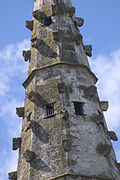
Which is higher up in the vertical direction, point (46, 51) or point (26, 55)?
point (26, 55)

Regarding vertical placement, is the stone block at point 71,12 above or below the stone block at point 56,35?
above

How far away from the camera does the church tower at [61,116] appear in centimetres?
1359

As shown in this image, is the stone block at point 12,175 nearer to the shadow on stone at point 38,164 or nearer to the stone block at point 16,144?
the stone block at point 16,144

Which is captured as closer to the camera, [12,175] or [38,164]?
[38,164]

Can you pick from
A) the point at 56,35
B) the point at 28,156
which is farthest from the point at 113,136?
the point at 56,35

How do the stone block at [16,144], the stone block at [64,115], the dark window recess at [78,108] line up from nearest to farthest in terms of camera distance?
1. the stone block at [64,115]
2. the dark window recess at [78,108]
3. the stone block at [16,144]

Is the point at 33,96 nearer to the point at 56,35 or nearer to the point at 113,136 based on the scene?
the point at 113,136

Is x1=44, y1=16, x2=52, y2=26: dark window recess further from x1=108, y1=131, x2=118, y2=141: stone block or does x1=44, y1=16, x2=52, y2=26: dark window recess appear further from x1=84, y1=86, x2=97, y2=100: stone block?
x1=108, y1=131, x2=118, y2=141: stone block

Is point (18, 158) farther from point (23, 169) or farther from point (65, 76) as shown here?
point (65, 76)

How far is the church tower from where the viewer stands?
13.6m

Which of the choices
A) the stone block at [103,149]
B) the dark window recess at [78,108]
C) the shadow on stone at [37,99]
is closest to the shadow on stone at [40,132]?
the shadow on stone at [37,99]

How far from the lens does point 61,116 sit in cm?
1525

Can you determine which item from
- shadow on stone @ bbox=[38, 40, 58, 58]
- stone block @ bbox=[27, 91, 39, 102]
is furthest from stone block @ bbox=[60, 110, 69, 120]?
shadow on stone @ bbox=[38, 40, 58, 58]

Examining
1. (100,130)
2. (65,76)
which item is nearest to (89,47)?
(65,76)
